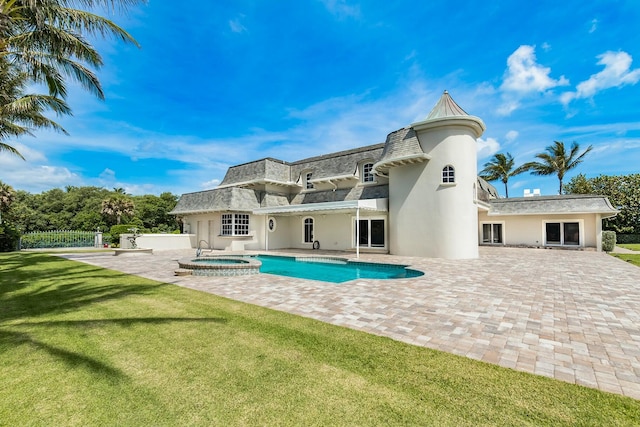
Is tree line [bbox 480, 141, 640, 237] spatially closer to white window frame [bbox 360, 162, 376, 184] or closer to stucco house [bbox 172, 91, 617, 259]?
stucco house [bbox 172, 91, 617, 259]

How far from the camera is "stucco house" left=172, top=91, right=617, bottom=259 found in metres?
15.4

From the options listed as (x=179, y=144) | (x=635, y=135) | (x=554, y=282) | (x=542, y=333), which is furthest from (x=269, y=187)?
(x=635, y=135)

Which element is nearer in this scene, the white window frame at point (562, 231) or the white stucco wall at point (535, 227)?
the white stucco wall at point (535, 227)

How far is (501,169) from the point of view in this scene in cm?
3919

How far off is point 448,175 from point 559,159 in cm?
2952

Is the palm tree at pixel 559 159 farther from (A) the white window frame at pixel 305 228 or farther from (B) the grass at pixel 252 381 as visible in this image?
(B) the grass at pixel 252 381

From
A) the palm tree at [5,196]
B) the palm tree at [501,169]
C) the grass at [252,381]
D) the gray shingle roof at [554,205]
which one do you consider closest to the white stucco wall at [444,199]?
the gray shingle roof at [554,205]

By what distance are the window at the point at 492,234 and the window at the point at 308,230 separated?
15.9 metres

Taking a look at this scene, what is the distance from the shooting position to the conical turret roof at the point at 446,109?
54.2 feet

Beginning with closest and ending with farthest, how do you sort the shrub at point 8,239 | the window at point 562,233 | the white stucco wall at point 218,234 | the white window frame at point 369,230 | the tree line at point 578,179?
1. the white window frame at point 369,230
2. the shrub at point 8,239
3. the white stucco wall at point 218,234
4. the window at point 562,233
5. the tree line at point 578,179

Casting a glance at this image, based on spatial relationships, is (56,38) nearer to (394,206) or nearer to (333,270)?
(333,270)

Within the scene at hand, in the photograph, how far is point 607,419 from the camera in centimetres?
254

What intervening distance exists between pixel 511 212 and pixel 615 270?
507 inches

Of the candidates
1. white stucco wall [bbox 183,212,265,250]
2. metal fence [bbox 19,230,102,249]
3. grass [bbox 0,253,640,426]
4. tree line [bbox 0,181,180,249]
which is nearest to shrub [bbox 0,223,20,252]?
metal fence [bbox 19,230,102,249]
